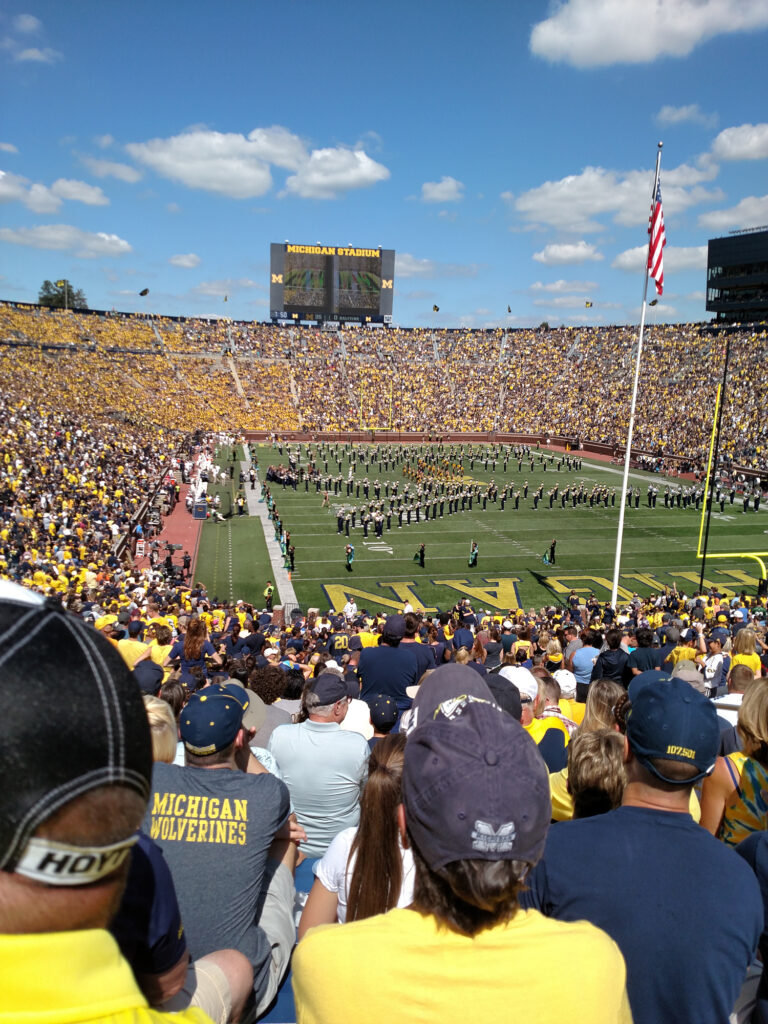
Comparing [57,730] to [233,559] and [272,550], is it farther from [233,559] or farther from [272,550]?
[272,550]

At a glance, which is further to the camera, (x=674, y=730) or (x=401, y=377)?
(x=401, y=377)

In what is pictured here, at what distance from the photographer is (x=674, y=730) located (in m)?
2.38

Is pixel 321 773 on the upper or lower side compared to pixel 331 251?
lower

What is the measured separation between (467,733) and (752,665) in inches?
270

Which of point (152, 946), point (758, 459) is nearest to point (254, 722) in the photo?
point (152, 946)

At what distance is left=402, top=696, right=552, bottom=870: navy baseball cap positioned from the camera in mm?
1509

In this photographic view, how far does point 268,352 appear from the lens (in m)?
73.1

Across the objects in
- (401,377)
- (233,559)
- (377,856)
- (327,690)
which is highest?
(401,377)

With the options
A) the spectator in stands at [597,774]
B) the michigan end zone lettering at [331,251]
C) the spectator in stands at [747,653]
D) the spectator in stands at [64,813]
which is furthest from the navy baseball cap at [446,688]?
the michigan end zone lettering at [331,251]

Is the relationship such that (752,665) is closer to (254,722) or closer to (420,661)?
(420,661)

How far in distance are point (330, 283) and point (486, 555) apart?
51093mm

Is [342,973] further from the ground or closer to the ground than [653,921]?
further from the ground

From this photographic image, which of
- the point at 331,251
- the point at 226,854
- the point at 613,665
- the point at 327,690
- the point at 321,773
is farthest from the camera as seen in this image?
the point at 331,251

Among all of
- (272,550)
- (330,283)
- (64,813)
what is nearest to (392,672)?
(64,813)
